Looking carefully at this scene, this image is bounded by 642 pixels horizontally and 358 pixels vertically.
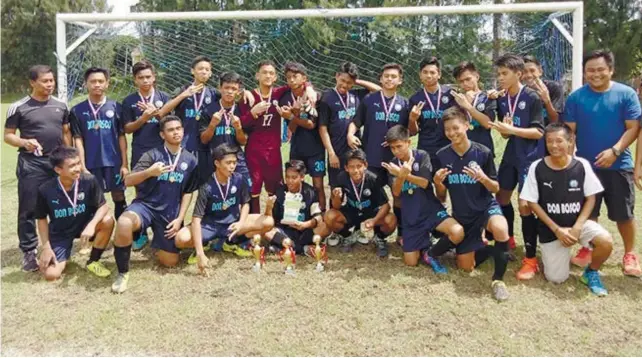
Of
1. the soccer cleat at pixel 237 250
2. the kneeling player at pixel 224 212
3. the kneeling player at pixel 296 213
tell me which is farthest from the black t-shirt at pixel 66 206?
the kneeling player at pixel 296 213

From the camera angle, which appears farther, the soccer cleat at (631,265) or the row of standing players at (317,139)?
the row of standing players at (317,139)

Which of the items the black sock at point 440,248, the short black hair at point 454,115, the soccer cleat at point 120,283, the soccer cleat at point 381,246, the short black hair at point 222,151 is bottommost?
the soccer cleat at point 120,283

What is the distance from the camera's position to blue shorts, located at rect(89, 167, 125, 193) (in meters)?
4.61

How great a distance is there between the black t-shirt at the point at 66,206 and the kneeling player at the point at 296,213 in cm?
147

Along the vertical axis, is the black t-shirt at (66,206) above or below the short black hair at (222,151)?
below

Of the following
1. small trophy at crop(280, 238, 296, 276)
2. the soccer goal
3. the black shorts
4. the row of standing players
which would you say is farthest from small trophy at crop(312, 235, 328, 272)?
the soccer goal

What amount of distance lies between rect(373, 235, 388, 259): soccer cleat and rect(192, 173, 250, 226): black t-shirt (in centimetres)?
121

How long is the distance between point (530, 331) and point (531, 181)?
120 cm

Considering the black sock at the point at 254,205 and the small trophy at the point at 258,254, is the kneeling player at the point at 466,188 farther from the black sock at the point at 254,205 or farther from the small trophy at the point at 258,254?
the black sock at the point at 254,205

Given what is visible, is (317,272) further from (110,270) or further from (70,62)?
(70,62)

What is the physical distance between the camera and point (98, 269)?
4.07 meters

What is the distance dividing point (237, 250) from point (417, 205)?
1.61 m

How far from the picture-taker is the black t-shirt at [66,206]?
405cm

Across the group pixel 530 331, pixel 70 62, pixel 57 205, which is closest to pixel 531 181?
pixel 530 331
